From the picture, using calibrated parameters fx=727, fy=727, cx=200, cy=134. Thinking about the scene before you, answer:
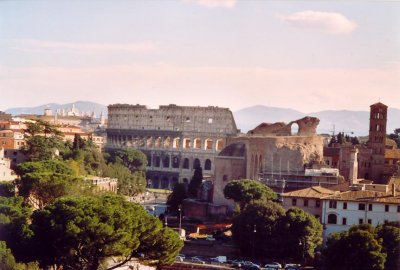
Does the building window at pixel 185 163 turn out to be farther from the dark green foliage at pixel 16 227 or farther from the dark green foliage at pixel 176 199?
the dark green foliage at pixel 16 227

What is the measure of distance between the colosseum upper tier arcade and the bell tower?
2268 cm

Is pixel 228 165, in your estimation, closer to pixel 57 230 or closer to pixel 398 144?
pixel 398 144

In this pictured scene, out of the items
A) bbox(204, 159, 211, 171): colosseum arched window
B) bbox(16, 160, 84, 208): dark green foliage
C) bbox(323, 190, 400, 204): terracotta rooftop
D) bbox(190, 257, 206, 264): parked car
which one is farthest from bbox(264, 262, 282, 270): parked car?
bbox(204, 159, 211, 171): colosseum arched window

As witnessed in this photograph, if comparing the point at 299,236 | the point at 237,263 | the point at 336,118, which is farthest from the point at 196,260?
the point at 336,118

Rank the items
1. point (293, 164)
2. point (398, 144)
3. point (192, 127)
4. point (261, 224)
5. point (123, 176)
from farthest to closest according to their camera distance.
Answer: point (192, 127)
point (398, 144)
point (123, 176)
point (293, 164)
point (261, 224)

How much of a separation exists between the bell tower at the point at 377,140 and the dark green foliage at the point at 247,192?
8.68m

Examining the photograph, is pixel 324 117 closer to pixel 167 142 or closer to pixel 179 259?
pixel 167 142

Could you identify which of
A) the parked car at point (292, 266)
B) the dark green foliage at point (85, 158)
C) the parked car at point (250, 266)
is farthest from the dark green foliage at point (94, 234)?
the dark green foliage at point (85, 158)

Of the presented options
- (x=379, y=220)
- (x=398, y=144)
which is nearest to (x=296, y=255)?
(x=379, y=220)

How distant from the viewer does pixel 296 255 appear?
77.2 ft

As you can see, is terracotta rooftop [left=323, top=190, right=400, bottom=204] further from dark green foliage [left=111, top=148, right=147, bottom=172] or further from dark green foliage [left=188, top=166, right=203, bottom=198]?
dark green foliage [left=111, top=148, right=147, bottom=172]

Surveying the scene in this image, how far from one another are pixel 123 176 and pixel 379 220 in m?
22.1

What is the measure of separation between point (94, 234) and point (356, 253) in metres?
7.06

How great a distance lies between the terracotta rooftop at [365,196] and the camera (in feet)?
83.5
